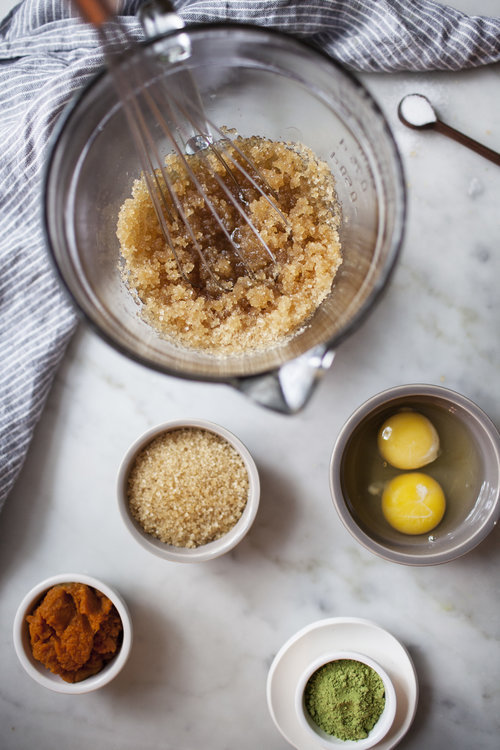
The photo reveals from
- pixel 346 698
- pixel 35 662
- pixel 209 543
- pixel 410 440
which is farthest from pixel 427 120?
pixel 35 662

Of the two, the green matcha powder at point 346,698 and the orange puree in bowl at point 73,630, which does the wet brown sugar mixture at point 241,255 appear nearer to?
the orange puree in bowl at point 73,630

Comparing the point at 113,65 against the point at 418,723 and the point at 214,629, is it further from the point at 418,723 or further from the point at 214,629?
the point at 418,723

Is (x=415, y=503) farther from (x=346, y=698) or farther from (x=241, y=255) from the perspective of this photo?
(x=241, y=255)

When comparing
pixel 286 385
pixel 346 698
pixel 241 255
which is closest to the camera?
pixel 286 385

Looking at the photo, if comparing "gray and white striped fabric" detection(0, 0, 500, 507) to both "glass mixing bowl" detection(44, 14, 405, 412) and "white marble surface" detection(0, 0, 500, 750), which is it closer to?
"white marble surface" detection(0, 0, 500, 750)

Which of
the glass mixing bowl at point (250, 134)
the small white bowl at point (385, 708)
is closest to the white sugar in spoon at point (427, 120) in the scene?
the glass mixing bowl at point (250, 134)

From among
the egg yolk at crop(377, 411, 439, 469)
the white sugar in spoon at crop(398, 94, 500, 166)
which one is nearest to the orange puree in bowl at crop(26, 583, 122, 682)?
the egg yolk at crop(377, 411, 439, 469)
